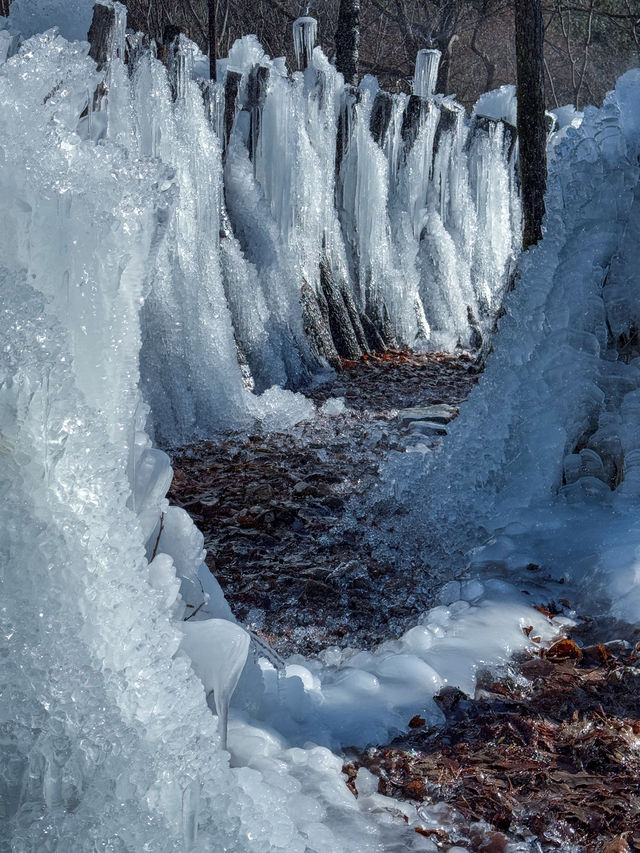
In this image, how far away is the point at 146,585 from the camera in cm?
129

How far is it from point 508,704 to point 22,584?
151cm

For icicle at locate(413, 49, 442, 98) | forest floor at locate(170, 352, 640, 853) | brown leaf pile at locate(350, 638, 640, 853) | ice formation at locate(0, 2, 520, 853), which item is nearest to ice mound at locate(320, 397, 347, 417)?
forest floor at locate(170, 352, 640, 853)

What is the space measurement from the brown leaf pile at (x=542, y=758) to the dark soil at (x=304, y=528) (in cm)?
72

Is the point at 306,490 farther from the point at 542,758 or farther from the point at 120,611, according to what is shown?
the point at 120,611

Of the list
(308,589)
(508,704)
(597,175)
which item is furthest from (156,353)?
(508,704)

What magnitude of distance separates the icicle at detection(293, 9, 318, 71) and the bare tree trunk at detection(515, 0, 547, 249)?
2361mm

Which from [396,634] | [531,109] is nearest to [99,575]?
[396,634]

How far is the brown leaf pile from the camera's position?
5.64ft

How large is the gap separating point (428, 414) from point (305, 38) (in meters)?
4.88

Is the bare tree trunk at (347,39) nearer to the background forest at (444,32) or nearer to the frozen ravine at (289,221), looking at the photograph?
the frozen ravine at (289,221)

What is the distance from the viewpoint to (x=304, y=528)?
156 inches

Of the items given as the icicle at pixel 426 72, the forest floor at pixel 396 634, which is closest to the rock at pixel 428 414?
the forest floor at pixel 396 634

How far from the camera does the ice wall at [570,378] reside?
3.57 metres

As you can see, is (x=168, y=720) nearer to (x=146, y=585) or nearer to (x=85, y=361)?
(x=146, y=585)
